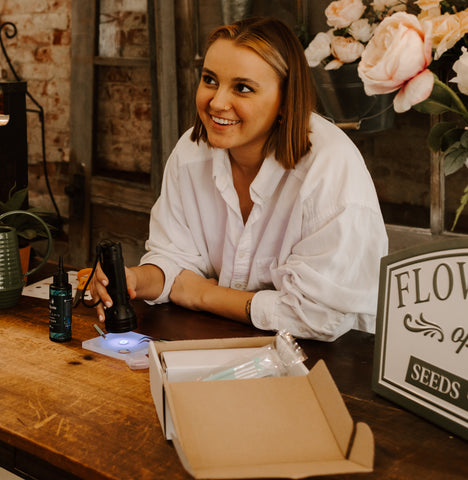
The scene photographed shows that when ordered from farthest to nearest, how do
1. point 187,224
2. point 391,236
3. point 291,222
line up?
1. point 391,236
2. point 187,224
3. point 291,222

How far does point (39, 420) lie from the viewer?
1.13 m

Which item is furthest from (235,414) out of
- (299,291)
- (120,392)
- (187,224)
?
(187,224)

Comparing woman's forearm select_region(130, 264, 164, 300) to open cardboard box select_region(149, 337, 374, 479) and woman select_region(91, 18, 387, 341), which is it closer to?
woman select_region(91, 18, 387, 341)

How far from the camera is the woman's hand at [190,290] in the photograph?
5.48 feet

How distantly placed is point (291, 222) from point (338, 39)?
2.18 ft

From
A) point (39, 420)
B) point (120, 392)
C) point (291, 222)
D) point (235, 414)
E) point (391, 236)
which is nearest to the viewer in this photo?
point (235, 414)

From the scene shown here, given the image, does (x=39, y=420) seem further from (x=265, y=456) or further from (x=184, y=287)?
(x=184, y=287)

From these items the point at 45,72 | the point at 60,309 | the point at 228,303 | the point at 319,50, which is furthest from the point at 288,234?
the point at 45,72

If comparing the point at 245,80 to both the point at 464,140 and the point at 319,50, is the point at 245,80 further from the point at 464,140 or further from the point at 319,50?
the point at 464,140

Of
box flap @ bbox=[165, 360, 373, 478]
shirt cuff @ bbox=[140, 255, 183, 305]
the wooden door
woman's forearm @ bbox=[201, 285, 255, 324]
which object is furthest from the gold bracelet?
the wooden door

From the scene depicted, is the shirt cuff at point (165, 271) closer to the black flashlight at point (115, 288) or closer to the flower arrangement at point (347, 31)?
the black flashlight at point (115, 288)

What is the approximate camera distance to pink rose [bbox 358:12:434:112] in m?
0.83

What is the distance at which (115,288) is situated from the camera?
1459 millimetres

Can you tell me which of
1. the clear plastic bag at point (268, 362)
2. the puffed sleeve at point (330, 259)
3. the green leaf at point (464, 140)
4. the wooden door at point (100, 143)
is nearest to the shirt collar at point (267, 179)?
the puffed sleeve at point (330, 259)
